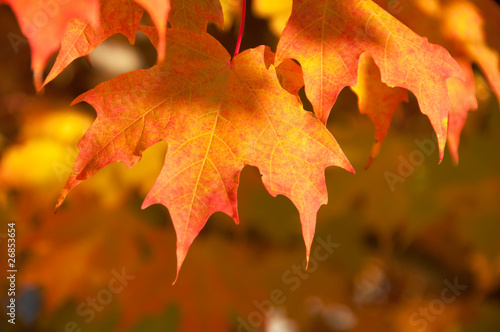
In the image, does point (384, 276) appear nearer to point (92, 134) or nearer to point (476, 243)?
point (476, 243)

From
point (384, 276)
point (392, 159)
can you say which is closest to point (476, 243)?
point (392, 159)

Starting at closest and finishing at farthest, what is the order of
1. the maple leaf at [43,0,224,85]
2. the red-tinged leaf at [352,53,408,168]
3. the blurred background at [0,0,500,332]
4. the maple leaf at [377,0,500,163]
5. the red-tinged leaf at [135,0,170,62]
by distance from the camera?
the red-tinged leaf at [135,0,170,62] < the maple leaf at [43,0,224,85] < the red-tinged leaf at [352,53,408,168] < the maple leaf at [377,0,500,163] < the blurred background at [0,0,500,332]

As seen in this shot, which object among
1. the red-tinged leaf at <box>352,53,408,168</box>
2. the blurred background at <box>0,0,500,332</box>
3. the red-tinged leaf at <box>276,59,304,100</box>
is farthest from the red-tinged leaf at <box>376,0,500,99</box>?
the blurred background at <box>0,0,500,332</box>

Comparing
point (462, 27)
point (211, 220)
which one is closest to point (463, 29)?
point (462, 27)

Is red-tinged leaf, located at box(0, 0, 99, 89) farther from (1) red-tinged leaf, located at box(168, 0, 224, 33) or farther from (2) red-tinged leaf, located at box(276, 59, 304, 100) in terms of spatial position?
(2) red-tinged leaf, located at box(276, 59, 304, 100)

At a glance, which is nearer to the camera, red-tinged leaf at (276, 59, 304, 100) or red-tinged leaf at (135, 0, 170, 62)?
red-tinged leaf at (135, 0, 170, 62)

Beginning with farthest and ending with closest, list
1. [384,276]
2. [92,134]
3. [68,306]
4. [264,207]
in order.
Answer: [384,276] → [68,306] → [264,207] → [92,134]

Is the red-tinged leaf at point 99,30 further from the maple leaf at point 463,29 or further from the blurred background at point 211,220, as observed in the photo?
the blurred background at point 211,220
